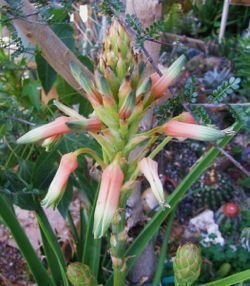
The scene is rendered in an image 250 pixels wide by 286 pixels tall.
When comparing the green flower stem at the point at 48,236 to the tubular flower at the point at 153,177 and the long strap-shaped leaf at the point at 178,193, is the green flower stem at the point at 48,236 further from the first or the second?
the tubular flower at the point at 153,177

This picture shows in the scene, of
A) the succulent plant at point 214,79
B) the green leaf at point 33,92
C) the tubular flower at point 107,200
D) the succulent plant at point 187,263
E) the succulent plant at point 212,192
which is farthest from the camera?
the succulent plant at point 214,79

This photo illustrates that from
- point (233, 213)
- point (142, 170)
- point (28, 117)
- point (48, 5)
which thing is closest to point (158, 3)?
point (48, 5)

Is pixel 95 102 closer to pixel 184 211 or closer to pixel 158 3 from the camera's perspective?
pixel 158 3

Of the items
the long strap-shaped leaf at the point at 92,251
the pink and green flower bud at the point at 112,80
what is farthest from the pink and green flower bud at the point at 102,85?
the long strap-shaped leaf at the point at 92,251

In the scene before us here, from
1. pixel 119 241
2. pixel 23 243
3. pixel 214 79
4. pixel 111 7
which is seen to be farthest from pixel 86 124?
pixel 214 79

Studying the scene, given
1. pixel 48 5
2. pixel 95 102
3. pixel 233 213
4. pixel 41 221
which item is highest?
pixel 48 5

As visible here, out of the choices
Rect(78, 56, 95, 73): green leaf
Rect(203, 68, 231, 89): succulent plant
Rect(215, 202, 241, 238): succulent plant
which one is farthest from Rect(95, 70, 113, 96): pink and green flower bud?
Rect(203, 68, 231, 89): succulent plant
